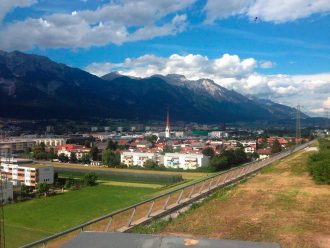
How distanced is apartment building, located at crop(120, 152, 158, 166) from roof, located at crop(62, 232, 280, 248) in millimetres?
61144

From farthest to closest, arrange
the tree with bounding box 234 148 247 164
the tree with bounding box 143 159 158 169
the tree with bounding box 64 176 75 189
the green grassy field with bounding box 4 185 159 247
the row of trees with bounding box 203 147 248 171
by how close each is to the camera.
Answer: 1. the tree with bounding box 143 159 158 169
2. the tree with bounding box 234 148 247 164
3. the row of trees with bounding box 203 147 248 171
4. the tree with bounding box 64 176 75 189
5. the green grassy field with bounding box 4 185 159 247

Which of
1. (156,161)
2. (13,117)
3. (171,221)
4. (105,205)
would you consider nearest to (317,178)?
(171,221)

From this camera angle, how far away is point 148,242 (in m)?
2.95

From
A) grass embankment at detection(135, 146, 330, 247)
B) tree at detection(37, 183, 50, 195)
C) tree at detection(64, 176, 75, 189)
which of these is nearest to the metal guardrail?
grass embankment at detection(135, 146, 330, 247)

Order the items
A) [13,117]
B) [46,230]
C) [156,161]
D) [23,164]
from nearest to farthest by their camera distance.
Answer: [46,230] < [23,164] < [156,161] < [13,117]

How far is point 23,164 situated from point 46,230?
3089 centimetres

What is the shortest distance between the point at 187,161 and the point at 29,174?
2283 centimetres

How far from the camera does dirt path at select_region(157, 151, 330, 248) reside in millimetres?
5867

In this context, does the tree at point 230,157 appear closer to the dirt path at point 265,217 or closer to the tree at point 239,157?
the tree at point 239,157

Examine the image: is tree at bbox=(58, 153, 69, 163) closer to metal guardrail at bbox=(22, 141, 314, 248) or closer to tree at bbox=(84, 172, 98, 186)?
tree at bbox=(84, 172, 98, 186)

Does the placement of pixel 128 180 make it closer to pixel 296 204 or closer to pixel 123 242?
pixel 296 204

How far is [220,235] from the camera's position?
5910 mm

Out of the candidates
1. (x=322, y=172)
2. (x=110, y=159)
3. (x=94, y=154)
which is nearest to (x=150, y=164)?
(x=110, y=159)

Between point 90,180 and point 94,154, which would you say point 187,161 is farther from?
point 90,180
